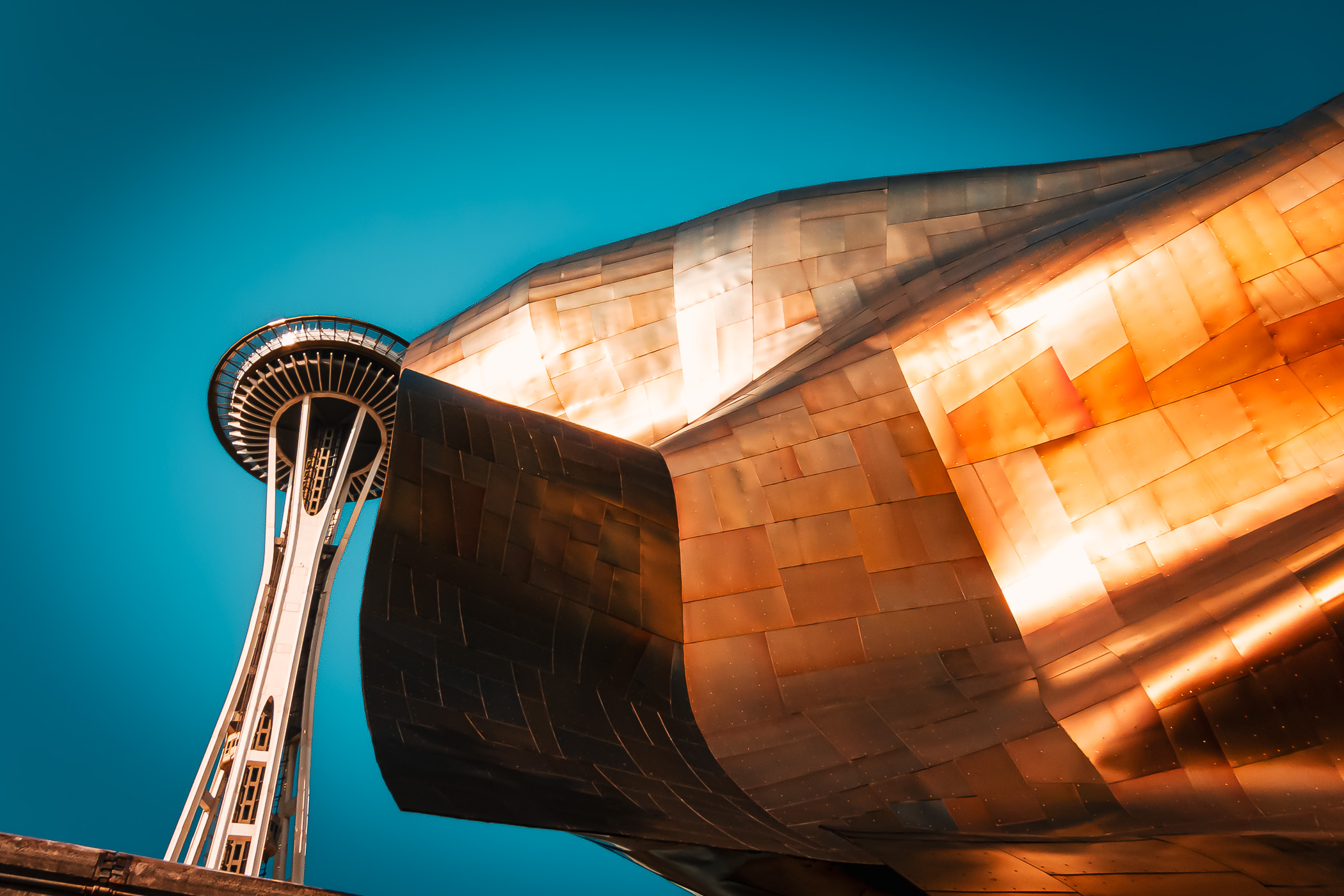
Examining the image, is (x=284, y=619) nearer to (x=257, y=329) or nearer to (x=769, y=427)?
(x=257, y=329)

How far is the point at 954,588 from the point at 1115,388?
2482 mm

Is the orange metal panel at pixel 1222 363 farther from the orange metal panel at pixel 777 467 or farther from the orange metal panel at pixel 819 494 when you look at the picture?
the orange metal panel at pixel 777 467

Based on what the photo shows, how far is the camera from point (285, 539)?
2956 cm

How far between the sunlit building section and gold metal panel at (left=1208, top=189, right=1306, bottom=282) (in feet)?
0.09

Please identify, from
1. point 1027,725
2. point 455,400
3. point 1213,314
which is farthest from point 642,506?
point 1213,314

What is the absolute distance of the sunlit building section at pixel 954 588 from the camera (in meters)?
6.06

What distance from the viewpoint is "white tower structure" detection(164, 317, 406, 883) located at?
24.5 m

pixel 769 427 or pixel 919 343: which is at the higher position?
pixel 919 343

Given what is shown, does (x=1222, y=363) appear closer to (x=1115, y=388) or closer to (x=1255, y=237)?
(x=1115, y=388)

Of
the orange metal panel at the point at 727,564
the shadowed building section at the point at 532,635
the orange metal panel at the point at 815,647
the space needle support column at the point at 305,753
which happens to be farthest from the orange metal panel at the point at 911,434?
the space needle support column at the point at 305,753

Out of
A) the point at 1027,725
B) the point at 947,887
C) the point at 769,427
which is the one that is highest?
the point at 769,427

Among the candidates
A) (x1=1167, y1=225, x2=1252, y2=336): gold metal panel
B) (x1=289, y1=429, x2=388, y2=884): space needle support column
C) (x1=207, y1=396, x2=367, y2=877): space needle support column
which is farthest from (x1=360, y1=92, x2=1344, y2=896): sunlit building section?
(x1=289, y1=429, x2=388, y2=884): space needle support column

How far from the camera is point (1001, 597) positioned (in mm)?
8508

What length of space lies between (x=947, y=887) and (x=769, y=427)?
5086 millimetres
